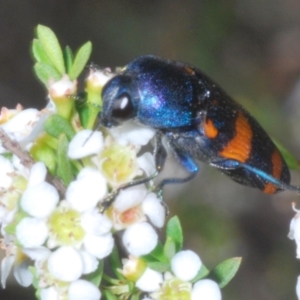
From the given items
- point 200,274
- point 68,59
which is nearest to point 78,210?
point 200,274

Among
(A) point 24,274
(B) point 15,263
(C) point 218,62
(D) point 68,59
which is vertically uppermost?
(D) point 68,59

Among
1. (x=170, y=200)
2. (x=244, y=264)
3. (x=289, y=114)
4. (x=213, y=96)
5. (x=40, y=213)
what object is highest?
(x=213, y=96)

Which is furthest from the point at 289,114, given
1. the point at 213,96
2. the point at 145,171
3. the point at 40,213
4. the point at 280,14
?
the point at 40,213

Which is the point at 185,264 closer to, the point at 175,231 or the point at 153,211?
the point at 175,231

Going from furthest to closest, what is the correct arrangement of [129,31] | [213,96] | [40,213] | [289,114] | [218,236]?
1. [129,31]
2. [289,114]
3. [218,236]
4. [213,96]
5. [40,213]

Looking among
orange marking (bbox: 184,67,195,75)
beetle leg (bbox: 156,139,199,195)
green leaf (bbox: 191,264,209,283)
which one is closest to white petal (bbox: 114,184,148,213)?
green leaf (bbox: 191,264,209,283)

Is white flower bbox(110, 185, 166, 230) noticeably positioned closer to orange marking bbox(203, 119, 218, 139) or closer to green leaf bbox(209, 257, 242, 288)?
green leaf bbox(209, 257, 242, 288)

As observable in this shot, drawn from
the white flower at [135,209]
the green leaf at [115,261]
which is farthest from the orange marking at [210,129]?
the green leaf at [115,261]

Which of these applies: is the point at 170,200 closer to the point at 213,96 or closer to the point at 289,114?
the point at 289,114
